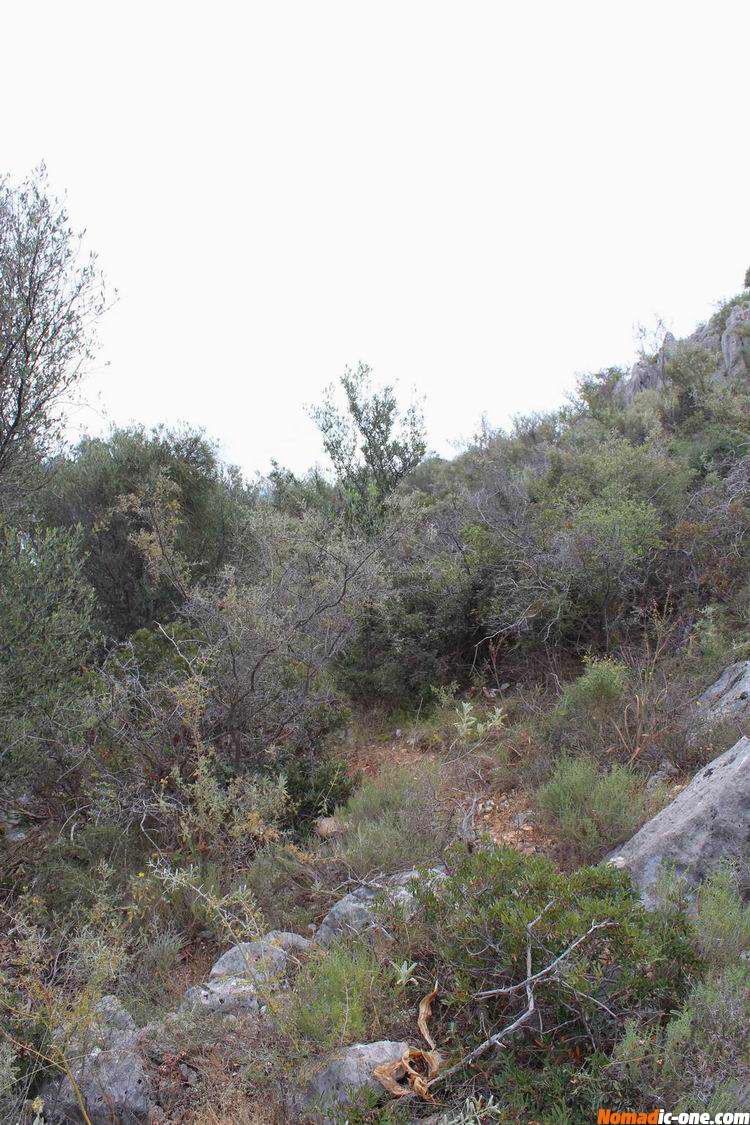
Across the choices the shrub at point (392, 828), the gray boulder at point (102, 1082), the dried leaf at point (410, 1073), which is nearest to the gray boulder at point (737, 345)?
the shrub at point (392, 828)

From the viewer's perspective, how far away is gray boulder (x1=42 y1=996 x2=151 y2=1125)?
266 cm

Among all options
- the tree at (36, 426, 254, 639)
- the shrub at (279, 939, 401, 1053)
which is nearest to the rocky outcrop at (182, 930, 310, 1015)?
the shrub at (279, 939, 401, 1053)

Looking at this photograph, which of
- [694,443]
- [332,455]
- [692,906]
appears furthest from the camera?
[332,455]

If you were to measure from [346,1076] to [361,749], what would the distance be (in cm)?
463

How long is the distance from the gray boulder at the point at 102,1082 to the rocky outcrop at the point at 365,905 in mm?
954

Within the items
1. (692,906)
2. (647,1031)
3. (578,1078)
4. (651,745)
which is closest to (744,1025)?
(647,1031)

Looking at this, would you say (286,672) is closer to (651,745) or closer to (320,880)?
(320,880)

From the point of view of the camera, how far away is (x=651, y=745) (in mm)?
4898

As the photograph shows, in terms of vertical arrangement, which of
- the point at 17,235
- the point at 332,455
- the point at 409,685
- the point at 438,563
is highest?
the point at 17,235

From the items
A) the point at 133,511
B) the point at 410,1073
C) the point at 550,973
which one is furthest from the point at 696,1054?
the point at 133,511

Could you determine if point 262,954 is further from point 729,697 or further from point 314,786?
point 729,697

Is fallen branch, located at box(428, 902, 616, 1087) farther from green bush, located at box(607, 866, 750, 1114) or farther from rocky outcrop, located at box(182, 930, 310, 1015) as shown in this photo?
rocky outcrop, located at box(182, 930, 310, 1015)

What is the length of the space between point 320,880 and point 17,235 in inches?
211

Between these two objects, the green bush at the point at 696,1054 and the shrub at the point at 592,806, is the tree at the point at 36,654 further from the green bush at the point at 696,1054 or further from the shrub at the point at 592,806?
the green bush at the point at 696,1054
